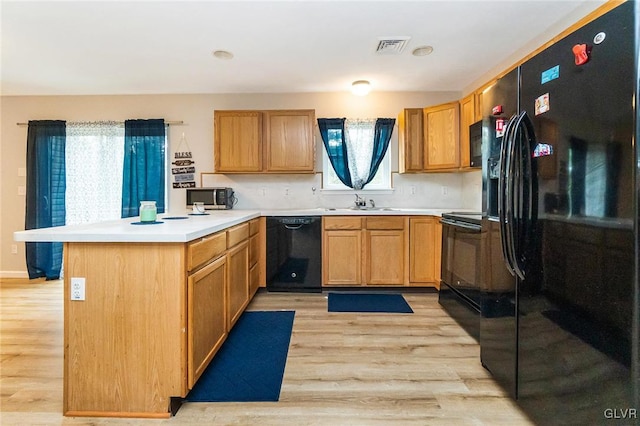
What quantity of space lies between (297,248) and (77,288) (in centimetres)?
215

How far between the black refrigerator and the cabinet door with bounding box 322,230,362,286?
6.02 ft

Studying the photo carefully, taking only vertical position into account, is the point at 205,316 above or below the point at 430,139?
below

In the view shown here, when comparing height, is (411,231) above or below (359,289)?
above

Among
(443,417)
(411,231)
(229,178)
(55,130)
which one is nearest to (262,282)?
(229,178)

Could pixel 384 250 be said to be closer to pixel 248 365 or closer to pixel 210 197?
pixel 248 365

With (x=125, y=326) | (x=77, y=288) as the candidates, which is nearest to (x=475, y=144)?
(x=125, y=326)

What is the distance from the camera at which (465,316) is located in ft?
8.12

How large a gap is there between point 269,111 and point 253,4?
1.49 meters

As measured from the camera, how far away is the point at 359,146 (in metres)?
3.92

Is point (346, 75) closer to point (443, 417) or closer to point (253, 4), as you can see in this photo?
point (253, 4)

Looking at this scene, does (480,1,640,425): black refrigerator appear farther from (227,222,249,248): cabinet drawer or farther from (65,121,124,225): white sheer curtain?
(65,121,124,225): white sheer curtain

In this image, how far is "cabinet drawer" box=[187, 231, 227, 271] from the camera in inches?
60.4

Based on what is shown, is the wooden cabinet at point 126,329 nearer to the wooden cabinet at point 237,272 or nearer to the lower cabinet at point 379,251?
the wooden cabinet at point 237,272

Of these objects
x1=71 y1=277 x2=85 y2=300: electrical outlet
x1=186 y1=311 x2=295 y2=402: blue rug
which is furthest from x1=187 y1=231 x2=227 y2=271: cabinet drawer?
x1=186 y1=311 x2=295 y2=402: blue rug
